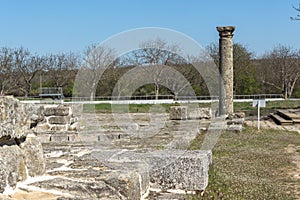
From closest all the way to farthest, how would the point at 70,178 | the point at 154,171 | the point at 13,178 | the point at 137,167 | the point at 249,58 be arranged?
the point at 13,178 → the point at 70,178 → the point at 137,167 → the point at 154,171 → the point at 249,58

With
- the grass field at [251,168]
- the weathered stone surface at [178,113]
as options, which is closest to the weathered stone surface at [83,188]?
the grass field at [251,168]

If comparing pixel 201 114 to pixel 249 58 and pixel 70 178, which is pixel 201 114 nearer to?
pixel 70 178

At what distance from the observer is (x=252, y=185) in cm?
607

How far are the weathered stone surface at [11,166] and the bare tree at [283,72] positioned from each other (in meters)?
39.1

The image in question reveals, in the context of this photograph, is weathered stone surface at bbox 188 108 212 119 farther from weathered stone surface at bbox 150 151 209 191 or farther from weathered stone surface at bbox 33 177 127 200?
weathered stone surface at bbox 33 177 127 200

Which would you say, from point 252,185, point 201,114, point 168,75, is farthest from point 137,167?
point 168,75

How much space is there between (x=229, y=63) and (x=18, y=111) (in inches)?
564

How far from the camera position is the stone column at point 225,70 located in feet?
54.2

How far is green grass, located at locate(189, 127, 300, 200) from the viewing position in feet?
17.9

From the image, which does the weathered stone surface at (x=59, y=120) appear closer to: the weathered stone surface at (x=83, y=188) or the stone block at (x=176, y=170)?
the stone block at (x=176, y=170)

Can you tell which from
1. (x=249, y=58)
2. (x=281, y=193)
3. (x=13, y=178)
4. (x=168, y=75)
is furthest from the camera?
(x=249, y=58)

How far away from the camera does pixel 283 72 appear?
133 ft

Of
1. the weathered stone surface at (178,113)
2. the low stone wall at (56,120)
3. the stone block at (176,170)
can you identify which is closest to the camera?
the stone block at (176,170)

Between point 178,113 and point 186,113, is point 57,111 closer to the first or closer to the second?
point 178,113
